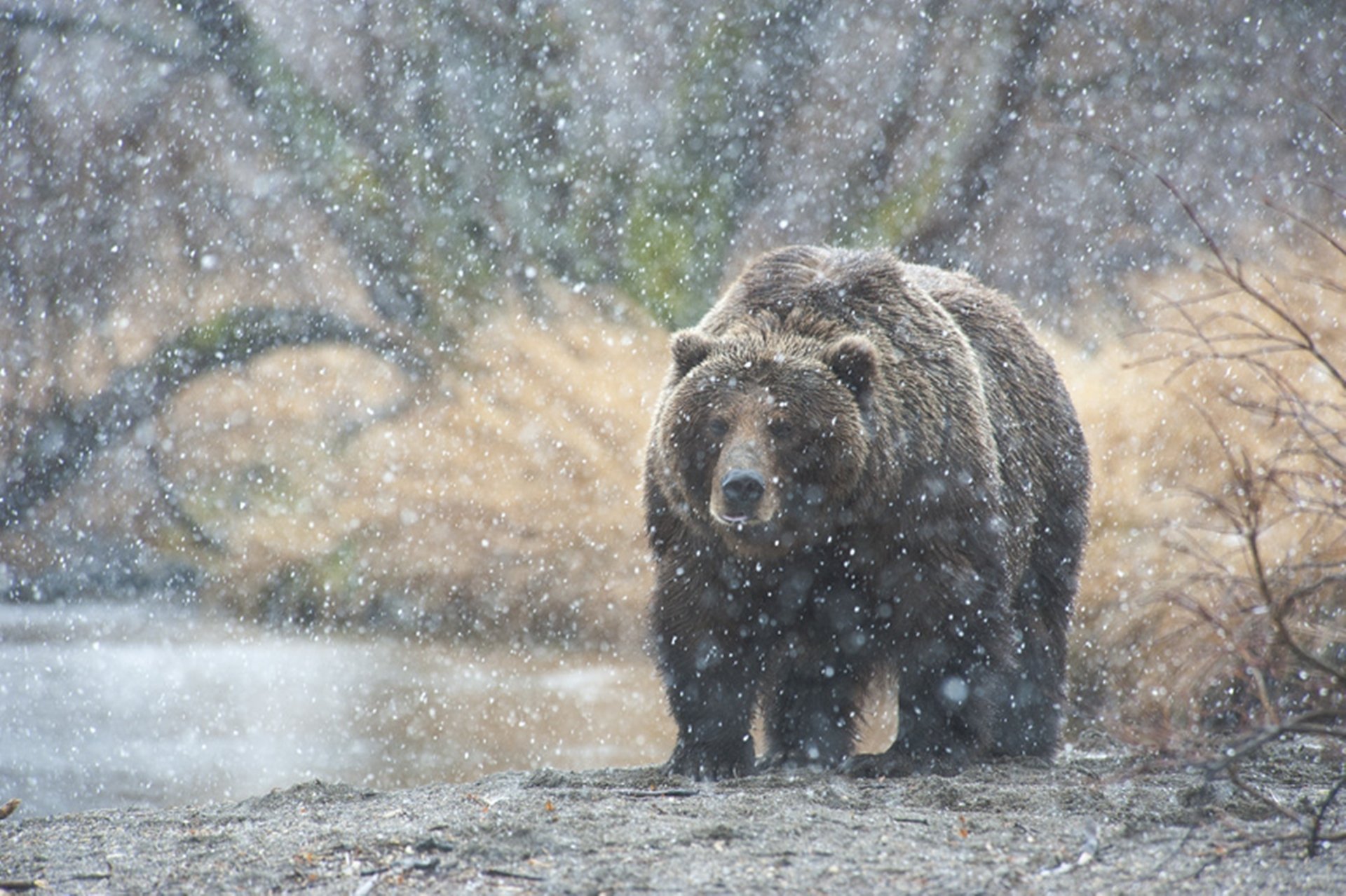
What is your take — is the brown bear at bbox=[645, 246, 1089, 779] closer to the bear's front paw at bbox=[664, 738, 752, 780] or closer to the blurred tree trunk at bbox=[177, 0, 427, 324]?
the bear's front paw at bbox=[664, 738, 752, 780]

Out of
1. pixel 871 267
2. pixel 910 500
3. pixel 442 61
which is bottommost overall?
pixel 910 500

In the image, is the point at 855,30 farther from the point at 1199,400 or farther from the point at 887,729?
the point at 887,729

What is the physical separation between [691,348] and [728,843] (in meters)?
2.02

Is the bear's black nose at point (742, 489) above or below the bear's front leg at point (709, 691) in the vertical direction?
above

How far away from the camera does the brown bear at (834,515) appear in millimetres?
4461

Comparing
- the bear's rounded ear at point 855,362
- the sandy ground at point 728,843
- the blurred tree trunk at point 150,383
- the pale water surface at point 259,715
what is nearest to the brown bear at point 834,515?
the bear's rounded ear at point 855,362

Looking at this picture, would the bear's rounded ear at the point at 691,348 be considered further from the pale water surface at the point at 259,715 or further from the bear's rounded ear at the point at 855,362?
the pale water surface at the point at 259,715

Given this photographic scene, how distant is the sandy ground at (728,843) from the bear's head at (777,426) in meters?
0.94

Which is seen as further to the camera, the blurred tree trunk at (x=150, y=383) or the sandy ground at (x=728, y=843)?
the blurred tree trunk at (x=150, y=383)

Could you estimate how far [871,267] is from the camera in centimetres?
505

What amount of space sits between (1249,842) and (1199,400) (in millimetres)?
8696

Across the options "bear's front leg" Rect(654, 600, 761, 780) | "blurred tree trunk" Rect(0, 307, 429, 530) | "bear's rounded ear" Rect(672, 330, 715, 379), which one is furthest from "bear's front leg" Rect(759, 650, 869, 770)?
"blurred tree trunk" Rect(0, 307, 429, 530)

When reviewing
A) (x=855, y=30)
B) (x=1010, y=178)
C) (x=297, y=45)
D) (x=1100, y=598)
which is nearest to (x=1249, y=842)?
(x=1100, y=598)

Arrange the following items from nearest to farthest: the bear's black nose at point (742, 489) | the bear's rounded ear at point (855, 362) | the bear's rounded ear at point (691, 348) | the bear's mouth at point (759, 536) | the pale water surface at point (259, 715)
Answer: the bear's black nose at point (742, 489) < the bear's mouth at point (759, 536) < the bear's rounded ear at point (855, 362) < the bear's rounded ear at point (691, 348) < the pale water surface at point (259, 715)
